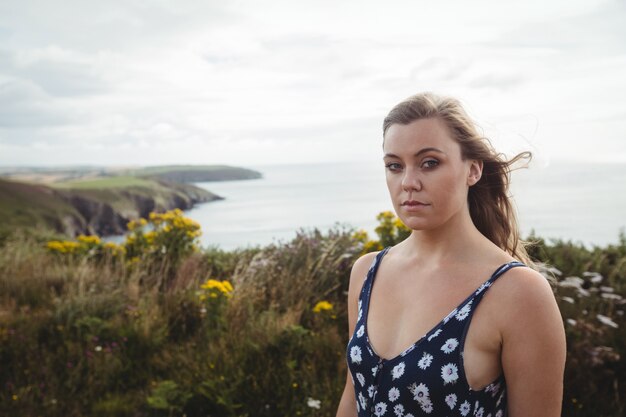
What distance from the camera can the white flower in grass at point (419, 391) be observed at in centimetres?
150

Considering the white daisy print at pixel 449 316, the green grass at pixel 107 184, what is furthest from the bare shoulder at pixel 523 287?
the green grass at pixel 107 184

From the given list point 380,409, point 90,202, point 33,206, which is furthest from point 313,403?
point 90,202

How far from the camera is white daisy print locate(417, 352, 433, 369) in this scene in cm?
151

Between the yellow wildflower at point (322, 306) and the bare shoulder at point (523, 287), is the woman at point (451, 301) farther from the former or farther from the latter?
the yellow wildflower at point (322, 306)

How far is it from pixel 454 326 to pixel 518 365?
191 mm

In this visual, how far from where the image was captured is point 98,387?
448cm

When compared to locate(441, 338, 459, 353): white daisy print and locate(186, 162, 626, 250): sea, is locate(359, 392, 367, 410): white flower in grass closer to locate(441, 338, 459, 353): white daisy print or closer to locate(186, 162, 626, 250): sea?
locate(441, 338, 459, 353): white daisy print

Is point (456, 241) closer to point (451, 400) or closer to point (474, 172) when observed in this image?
point (474, 172)

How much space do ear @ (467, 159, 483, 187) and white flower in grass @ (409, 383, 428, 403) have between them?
0.63 meters

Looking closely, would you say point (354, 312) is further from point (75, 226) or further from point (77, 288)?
point (75, 226)

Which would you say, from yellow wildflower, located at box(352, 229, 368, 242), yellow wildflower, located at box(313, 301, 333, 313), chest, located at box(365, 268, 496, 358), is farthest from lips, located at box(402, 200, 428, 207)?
yellow wildflower, located at box(352, 229, 368, 242)

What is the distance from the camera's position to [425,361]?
1520mm

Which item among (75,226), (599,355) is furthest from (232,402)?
(75,226)

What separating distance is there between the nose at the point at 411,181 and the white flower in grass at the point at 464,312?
36cm
